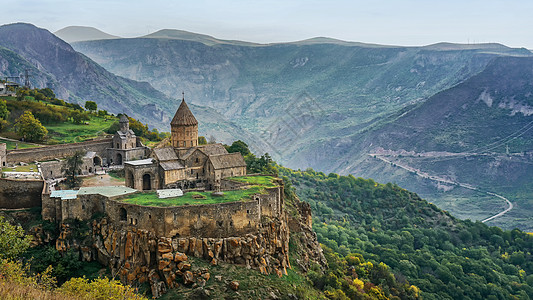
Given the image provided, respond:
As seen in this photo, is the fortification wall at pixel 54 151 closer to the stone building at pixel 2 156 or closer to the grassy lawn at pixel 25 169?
the grassy lawn at pixel 25 169

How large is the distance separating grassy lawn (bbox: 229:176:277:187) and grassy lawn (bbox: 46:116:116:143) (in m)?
27.4

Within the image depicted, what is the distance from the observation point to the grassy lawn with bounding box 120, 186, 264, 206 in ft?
108

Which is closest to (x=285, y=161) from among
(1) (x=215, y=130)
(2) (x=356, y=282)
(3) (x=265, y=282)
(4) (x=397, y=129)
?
(1) (x=215, y=130)

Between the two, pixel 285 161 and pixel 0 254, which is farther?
pixel 285 161

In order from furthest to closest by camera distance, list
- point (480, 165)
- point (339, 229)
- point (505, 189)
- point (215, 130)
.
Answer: point (215, 130), point (480, 165), point (505, 189), point (339, 229)

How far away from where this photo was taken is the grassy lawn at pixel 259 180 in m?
41.5

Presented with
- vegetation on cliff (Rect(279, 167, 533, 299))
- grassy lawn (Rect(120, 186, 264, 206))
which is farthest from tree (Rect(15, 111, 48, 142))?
vegetation on cliff (Rect(279, 167, 533, 299))

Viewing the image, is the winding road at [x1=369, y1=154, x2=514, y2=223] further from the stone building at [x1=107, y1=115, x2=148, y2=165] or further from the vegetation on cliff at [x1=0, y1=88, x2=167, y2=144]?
the vegetation on cliff at [x1=0, y1=88, x2=167, y2=144]

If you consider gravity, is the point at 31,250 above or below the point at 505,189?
above

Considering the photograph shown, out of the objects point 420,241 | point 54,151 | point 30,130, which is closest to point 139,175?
point 54,151

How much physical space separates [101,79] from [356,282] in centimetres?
14309

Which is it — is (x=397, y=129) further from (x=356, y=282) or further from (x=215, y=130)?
(x=356, y=282)

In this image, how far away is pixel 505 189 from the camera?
12519cm

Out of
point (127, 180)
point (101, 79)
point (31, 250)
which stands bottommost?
point (31, 250)
